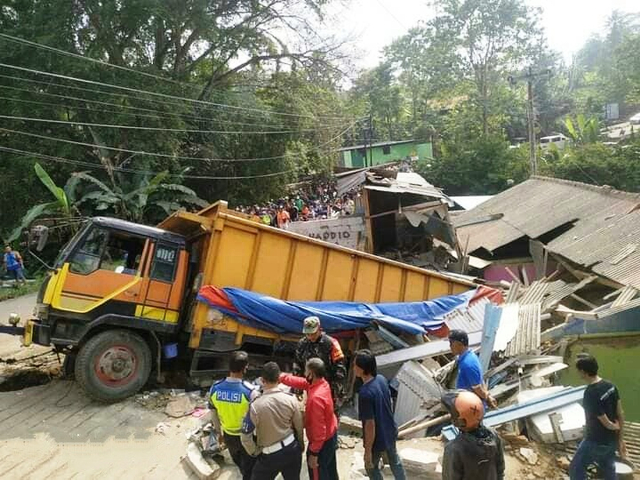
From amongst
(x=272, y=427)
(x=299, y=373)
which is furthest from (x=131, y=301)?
(x=272, y=427)

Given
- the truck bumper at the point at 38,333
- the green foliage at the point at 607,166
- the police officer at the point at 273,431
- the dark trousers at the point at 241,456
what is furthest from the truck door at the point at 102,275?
the green foliage at the point at 607,166

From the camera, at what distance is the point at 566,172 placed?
2438cm

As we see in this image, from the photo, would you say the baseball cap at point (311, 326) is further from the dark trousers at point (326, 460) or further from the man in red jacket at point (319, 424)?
the dark trousers at point (326, 460)

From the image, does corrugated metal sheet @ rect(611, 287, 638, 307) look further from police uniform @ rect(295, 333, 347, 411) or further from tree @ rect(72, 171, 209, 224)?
tree @ rect(72, 171, 209, 224)

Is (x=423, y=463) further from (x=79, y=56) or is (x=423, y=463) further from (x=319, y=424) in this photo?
(x=79, y=56)

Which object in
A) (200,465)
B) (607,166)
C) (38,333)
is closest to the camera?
(200,465)

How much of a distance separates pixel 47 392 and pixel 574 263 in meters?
9.00

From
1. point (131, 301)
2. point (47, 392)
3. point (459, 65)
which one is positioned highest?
point (459, 65)

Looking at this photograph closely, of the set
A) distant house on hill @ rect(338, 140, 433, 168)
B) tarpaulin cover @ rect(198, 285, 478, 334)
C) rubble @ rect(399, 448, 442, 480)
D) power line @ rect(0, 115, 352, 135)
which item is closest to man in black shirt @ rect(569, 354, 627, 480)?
rubble @ rect(399, 448, 442, 480)

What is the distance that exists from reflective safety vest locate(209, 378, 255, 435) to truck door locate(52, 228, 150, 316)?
2.95m

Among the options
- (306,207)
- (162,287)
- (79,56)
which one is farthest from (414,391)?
(306,207)

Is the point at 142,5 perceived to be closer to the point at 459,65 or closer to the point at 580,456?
the point at 580,456

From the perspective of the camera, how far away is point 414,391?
20.1 ft

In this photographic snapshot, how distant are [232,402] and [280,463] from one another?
631mm
